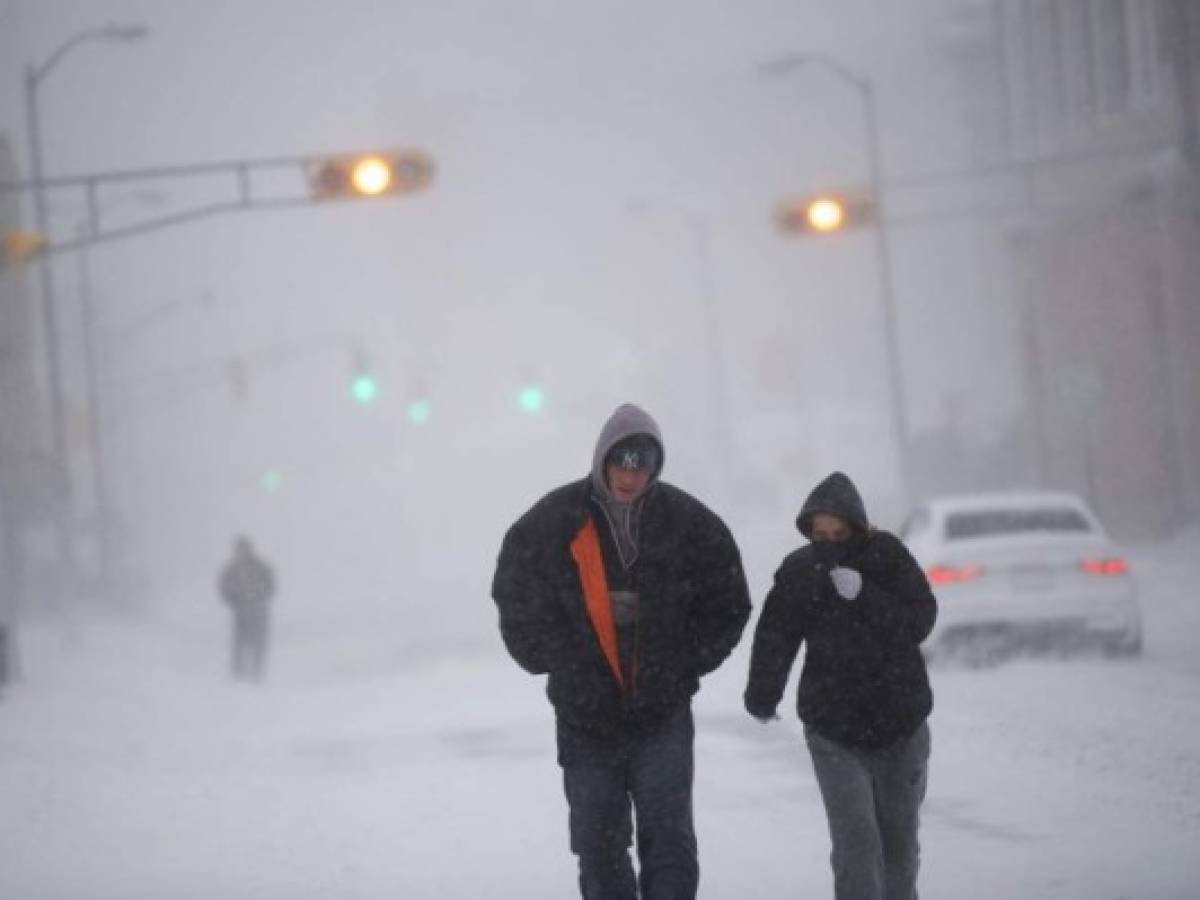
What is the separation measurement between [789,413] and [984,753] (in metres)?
87.6

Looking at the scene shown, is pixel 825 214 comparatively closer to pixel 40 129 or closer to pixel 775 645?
pixel 40 129

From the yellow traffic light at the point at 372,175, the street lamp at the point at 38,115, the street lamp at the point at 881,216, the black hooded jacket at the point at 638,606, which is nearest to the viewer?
the black hooded jacket at the point at 638,606

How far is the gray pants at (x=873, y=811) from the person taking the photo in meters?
6.57

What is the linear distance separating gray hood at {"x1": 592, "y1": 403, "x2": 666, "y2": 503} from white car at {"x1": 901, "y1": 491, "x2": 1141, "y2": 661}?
1051 centimetres

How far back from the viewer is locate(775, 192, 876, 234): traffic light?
1023 inches

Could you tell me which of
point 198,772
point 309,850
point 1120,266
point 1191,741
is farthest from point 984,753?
point 1120,266

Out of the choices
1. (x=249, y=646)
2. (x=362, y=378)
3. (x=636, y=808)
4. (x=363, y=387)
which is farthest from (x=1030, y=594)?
(x=362, y=378)

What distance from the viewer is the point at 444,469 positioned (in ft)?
382

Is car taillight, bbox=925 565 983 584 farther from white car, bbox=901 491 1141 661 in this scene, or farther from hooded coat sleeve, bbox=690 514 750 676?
hooded coat sleeve, bbox=690 514 750 676

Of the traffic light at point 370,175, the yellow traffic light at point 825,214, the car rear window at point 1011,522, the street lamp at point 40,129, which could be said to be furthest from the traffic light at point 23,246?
the car rear window at point 1011,522

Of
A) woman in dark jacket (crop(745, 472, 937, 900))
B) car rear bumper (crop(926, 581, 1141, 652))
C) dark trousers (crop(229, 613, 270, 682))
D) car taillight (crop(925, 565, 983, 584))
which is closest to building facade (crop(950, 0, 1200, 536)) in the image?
dark trousers (crop(229, 613, 270, 682))

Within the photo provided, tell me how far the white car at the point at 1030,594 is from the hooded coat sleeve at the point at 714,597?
10.3 metres

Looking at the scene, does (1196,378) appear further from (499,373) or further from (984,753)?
(499,373)

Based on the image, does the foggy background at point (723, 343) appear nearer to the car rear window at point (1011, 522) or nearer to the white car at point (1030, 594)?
the car rear window at point (1011, 522)
